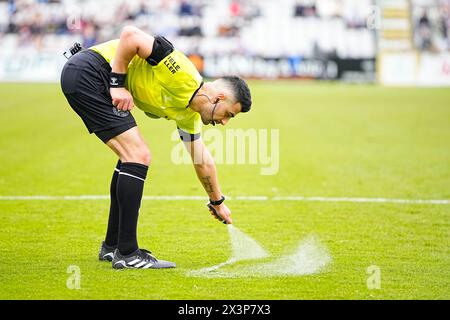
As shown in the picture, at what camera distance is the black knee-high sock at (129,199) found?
7.49 metres

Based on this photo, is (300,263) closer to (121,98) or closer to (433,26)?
(121,98)

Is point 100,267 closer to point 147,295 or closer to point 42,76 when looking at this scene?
point 147,295

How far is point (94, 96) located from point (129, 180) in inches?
31.9

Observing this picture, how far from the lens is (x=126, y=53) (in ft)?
23.8

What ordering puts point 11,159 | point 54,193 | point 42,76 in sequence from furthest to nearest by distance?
point 42,76 < point 11,159 < point 54,193

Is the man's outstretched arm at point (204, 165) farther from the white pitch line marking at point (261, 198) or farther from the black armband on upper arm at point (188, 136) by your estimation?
the white pitch line marking at point (261, 198)

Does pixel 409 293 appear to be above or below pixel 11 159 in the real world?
below

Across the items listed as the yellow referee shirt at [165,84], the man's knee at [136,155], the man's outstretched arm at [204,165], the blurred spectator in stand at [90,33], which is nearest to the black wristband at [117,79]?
the yellow referee shirt at [165,84]

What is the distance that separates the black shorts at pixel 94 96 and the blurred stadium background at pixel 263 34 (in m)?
29.4

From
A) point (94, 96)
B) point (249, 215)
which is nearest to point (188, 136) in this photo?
point (94, 96)

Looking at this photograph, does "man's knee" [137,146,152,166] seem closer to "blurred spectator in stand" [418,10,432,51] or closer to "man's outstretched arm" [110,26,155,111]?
"man's outstretched arm" [110,26,155,111]
